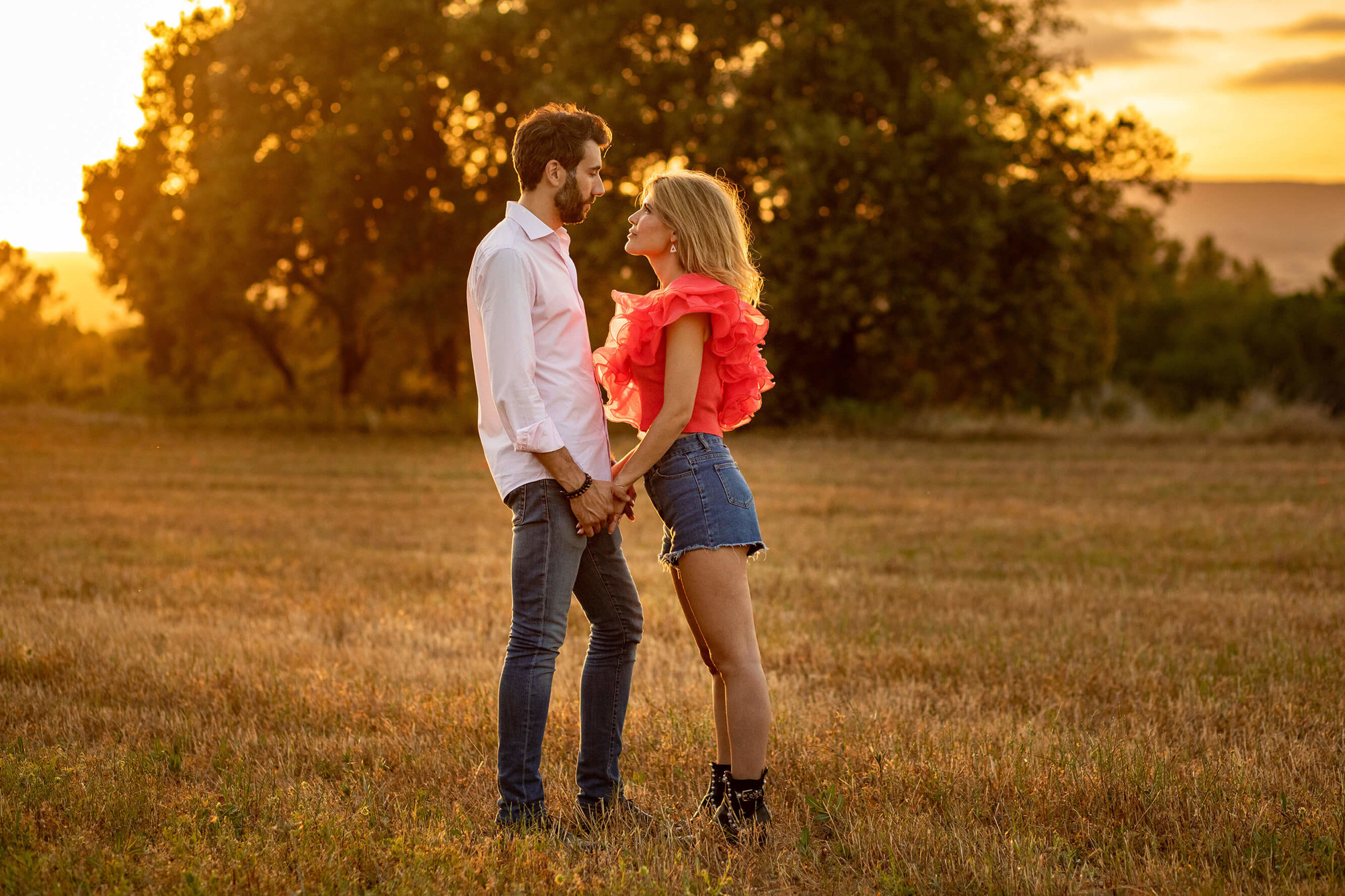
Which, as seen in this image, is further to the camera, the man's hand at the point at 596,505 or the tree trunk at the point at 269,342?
the tree trunk at the point at 269,342

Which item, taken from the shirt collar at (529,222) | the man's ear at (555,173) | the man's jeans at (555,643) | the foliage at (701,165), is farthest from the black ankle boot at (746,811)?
the foliage at (701,165)

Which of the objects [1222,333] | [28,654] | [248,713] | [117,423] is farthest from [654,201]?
[1222,333]

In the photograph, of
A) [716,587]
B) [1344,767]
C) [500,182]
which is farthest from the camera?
[500,182]

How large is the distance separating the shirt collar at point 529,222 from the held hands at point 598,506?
33.3 inches

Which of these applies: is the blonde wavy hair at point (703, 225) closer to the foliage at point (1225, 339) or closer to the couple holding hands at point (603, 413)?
the couple holding hands at point (603, 413)

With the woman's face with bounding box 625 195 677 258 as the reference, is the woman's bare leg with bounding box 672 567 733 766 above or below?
below

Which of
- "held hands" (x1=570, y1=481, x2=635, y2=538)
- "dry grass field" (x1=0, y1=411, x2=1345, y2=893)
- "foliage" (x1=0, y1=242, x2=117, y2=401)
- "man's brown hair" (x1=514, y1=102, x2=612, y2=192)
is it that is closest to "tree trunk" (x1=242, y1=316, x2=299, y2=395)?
"dry grass field" (x1=0, y1=411, x2=1345, y2=893)

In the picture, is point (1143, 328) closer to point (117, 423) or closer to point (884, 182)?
point (884, 182)

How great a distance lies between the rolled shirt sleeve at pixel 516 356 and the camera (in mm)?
3584

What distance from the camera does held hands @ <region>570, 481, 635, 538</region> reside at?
3670mm

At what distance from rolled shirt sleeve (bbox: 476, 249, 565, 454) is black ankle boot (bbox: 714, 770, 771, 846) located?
1.32 meters

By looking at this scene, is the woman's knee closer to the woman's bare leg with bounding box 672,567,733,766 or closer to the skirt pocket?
the woman's bare leg with bounding box 672,567,733,766

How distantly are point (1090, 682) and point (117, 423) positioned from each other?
3016 cm

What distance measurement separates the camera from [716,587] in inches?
146
